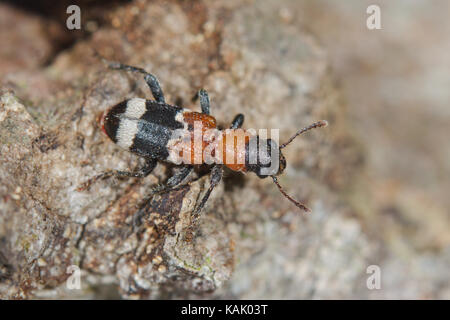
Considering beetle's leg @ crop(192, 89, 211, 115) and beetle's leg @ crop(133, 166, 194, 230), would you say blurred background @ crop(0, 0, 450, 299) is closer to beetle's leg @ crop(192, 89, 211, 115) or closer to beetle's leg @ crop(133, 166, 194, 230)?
beetle's leg @ crop(192, 89, 211, 115)

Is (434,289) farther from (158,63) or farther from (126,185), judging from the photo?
(158,63)

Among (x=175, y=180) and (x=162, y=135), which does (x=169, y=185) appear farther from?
(x=162, y=135)

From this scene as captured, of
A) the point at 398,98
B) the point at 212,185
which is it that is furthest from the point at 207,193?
the point at 398,98

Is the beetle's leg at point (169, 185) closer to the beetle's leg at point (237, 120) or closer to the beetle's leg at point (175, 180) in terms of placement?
the beetle's leg at point (175, 180)

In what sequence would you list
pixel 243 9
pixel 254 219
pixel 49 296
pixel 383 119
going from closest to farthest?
1. pixel 49 296
2. pixel 254 219
3. pixel 243 9
4. pixel 383 119

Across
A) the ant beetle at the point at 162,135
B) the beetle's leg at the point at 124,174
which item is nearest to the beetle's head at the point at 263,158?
the ant beetle at the point at 162,135

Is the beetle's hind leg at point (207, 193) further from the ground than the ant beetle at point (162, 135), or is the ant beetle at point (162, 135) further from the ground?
the ant beetle at point (162, 135)

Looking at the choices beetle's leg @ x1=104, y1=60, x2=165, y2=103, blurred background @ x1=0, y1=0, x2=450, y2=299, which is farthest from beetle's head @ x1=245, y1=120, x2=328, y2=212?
blurred background @ x1=0, y1=0, x2=450, y2=299

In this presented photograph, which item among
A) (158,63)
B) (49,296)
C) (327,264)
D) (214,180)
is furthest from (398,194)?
(49,296)
